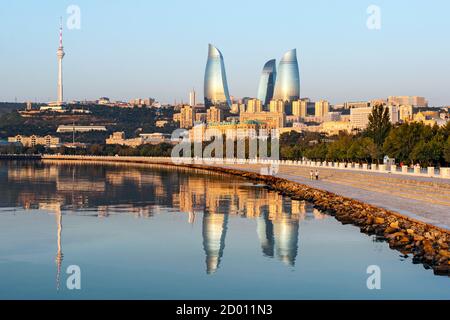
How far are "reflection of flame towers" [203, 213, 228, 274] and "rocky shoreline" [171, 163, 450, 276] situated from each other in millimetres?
5865

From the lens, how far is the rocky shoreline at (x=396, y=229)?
2383cm

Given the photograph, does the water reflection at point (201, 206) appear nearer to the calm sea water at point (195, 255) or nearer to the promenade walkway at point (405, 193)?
the calm sea water at point (195, 255)

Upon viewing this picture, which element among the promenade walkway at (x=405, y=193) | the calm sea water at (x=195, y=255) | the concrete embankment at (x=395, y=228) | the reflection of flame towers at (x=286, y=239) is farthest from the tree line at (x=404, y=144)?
the reflection of flame towers at (x=286, y=239)

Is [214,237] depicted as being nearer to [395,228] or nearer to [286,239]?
[286,239]

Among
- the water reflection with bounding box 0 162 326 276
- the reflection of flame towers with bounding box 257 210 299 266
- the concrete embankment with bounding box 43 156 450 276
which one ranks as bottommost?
the water reflection with bounding box 0 162 326 276

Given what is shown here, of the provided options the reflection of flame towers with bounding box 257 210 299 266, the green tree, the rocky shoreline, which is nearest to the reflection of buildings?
the reflection of flame towers with bounding box 257 210 299 266

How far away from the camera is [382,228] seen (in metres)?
31.6

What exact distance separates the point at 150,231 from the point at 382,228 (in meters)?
9.89

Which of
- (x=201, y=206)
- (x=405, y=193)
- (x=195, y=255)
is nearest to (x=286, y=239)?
(x=195, y=255)

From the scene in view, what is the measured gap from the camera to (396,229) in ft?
97.9

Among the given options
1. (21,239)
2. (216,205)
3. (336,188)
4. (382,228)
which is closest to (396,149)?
(336,188)

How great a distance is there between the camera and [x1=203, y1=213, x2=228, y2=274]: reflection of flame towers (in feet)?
83.2

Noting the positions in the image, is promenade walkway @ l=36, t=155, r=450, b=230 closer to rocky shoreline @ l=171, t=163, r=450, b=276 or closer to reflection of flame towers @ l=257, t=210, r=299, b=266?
rocky shoreline @ l=171, t=163, r=450, b=276
